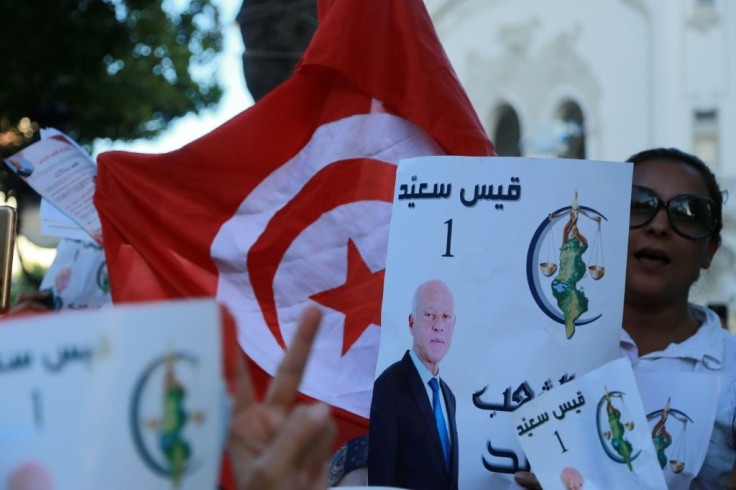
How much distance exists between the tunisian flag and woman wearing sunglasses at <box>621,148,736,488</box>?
584 millimetres

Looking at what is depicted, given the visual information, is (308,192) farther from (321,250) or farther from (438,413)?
(438,413)

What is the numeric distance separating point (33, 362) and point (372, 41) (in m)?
2.05

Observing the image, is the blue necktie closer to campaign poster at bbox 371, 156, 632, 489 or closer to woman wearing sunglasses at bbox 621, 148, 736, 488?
campaign poster at bbox 371, 156, 632, 489

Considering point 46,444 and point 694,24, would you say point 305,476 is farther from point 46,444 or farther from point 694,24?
point 694,24

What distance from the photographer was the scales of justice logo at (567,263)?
2.22 meters

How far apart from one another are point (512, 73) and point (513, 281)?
19725mm

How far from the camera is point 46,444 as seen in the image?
3.90ft

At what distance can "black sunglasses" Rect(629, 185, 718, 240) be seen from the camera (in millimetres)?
2529

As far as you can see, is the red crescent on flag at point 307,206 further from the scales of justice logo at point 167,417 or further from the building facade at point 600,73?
the building facade at point 600,73

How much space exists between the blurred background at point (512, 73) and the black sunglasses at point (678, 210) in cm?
626

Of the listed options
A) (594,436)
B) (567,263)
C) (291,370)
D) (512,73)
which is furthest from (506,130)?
(291,370)

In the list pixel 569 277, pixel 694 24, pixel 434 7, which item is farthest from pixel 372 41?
pixel 434 7

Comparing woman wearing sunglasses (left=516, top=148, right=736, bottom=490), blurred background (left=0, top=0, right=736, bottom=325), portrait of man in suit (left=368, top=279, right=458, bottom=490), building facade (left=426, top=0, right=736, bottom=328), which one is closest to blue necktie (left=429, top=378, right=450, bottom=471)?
portrait of man in suit (left=368, top=279, right=458, bottom=490)

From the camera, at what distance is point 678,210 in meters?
2.53
